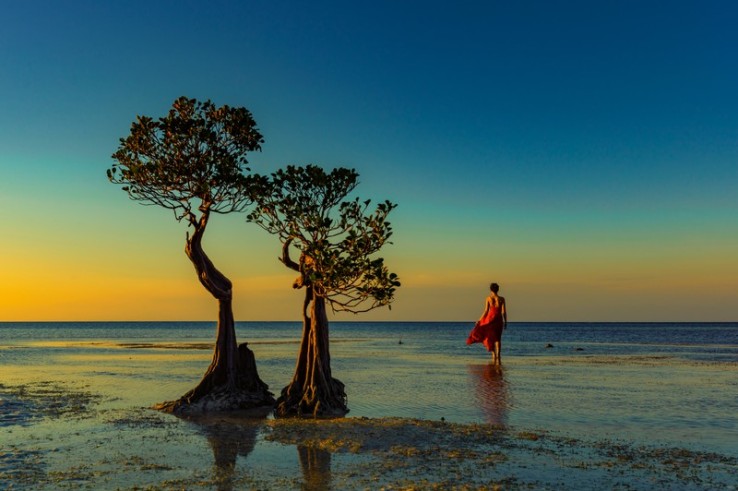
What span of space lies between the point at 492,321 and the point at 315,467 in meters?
21.4

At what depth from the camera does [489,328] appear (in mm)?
32875

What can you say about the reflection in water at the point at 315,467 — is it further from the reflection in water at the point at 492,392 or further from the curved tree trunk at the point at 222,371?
the curved tree trunk at the point at 222,371

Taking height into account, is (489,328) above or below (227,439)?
above

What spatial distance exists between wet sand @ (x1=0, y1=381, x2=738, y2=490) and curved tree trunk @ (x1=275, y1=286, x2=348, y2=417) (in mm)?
1134

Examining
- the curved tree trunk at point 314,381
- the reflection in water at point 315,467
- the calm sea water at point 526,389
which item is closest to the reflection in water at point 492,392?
the calm sea water at point 526,389

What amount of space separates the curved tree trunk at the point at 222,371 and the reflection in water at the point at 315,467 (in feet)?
20.1

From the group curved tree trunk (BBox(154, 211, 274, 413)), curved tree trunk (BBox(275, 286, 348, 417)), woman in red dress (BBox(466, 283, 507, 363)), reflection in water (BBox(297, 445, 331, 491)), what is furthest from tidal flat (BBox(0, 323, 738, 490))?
woman in red dress (BBox(466, 283, 507, 363))

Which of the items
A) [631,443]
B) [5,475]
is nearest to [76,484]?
[5,475]

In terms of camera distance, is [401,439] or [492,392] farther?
[492,392]

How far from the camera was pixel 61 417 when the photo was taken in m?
18.3

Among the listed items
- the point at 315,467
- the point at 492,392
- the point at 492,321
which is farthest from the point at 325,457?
the point at 492,321

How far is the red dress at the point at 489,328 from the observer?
3197 cm

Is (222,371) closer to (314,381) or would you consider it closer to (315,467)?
(314,381)

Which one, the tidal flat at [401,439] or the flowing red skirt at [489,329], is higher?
the flowing red skirt at [489,329]
